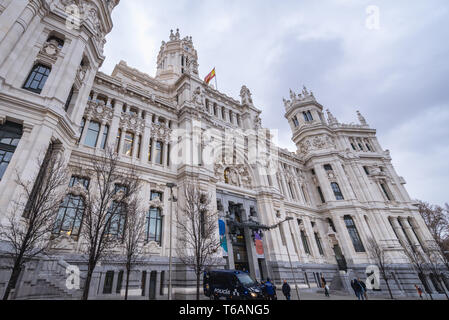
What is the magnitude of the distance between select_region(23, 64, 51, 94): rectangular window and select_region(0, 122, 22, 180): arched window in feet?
12.1

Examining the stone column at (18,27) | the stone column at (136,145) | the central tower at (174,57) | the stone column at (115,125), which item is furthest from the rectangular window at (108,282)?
the central tower at (174,57)

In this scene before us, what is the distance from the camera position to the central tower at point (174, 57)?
44834mm

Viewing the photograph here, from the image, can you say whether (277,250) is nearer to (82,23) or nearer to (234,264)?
(234,264)

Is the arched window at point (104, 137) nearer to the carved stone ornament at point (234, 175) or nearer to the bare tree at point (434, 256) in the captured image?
the carved stone ornament at point (234, 175)

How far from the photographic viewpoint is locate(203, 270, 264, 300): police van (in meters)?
14.2

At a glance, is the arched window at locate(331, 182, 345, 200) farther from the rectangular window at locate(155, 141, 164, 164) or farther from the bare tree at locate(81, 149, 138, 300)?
the bare tree at locate(81, 149, 138, 300)

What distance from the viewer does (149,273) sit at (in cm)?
1802

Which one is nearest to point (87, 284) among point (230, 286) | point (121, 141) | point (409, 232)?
point (230, 286)

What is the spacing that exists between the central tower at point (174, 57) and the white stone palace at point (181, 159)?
35 centimetres

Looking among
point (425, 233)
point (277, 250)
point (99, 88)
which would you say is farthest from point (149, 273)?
point (425, 233)

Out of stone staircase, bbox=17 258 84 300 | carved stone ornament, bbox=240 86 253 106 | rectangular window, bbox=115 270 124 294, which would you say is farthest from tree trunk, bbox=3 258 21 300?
carved stone ornament, bbox=240 86 253 106

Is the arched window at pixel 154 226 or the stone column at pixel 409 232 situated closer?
the arched window at pixel 154 226

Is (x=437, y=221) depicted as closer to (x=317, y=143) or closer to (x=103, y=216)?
(x=317, y=143)

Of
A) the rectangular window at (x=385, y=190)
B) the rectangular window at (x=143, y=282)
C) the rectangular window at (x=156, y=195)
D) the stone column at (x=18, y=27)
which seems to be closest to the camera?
the stone column at (x=18, y=27)
